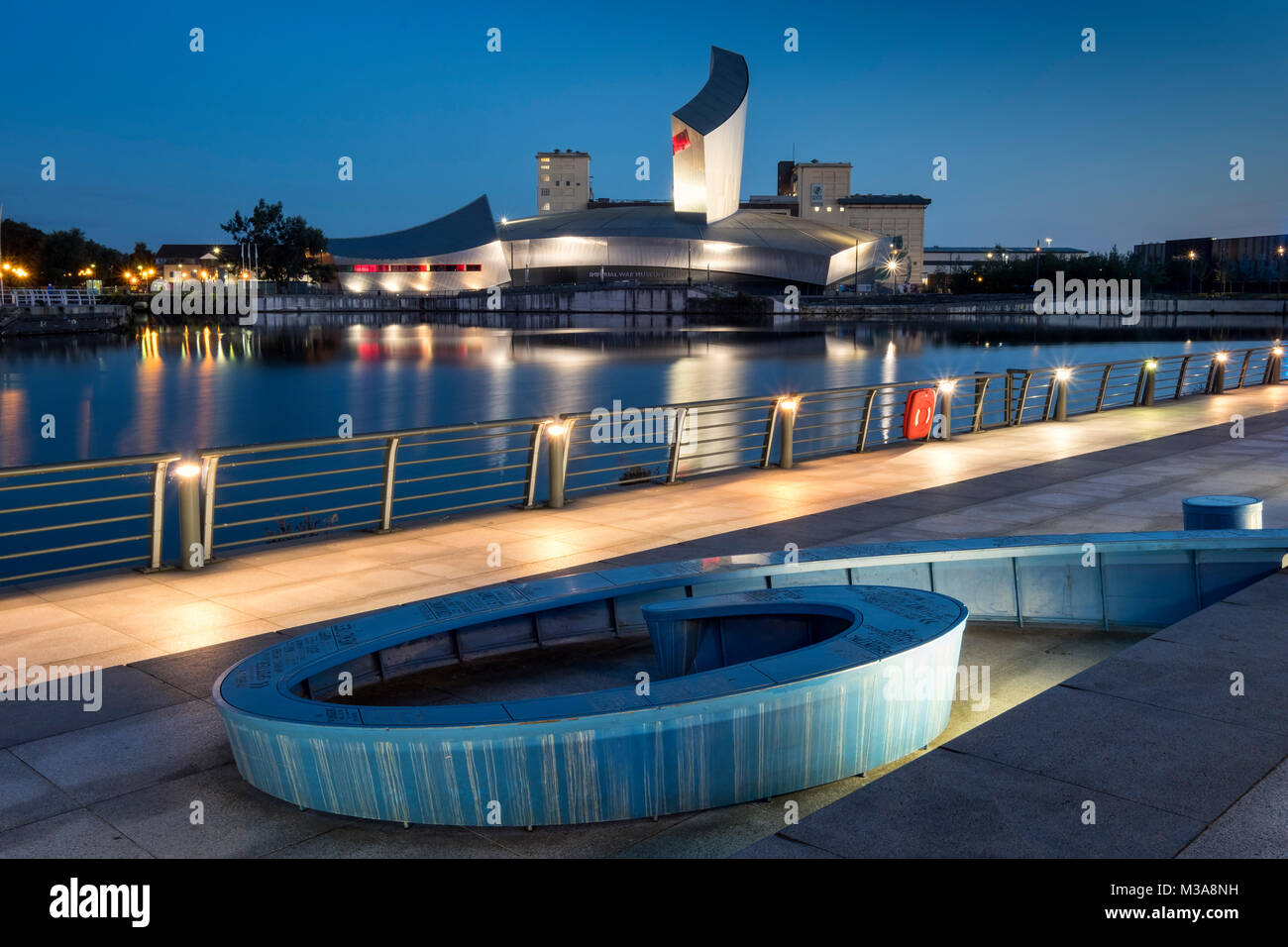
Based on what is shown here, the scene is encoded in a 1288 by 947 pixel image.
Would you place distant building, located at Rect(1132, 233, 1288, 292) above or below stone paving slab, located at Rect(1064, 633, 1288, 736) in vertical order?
above

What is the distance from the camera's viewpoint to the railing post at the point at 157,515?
9047 mm

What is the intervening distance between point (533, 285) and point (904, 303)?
152 ft

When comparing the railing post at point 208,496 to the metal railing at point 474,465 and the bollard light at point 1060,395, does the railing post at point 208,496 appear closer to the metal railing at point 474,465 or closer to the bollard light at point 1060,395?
the metal railing at point 474,465

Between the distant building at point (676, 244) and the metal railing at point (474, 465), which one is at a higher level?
the distant building at point (676, 244)

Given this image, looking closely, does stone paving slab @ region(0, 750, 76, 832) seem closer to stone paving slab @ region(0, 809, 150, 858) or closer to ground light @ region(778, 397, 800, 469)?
stone paving slab @ region(0, 809, 150, 858)

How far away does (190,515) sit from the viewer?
918 cm

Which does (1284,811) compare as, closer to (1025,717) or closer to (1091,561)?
(1025,717)

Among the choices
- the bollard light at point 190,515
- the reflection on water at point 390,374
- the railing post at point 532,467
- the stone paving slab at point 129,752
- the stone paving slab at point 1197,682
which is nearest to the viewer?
the stone paving slab at point 1197,682

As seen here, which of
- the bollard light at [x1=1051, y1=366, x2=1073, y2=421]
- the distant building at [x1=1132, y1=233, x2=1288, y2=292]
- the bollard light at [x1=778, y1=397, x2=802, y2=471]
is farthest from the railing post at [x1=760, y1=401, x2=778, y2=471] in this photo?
the distant building at [x1=1132, y1=233, x2=1288, y2=292]

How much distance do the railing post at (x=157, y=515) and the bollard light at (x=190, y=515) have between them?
14cm

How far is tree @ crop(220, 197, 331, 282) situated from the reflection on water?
6103 centimetres

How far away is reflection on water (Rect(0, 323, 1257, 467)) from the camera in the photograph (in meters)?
43.5

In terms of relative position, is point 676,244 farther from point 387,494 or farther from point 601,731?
point 601,731

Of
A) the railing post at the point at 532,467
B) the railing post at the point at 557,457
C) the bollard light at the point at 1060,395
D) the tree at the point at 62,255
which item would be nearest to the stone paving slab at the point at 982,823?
the railing post at the point at 557,457
